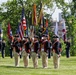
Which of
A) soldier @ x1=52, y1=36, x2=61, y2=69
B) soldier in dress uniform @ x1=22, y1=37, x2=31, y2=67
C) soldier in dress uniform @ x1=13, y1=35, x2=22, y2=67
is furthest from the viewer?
soldier in dress uniform @ x1=13, y1=35, x2=22, y2=67

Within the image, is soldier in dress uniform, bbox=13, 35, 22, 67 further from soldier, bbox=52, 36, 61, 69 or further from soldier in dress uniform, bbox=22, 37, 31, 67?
soldier, bbox=52, 36, 61, 69

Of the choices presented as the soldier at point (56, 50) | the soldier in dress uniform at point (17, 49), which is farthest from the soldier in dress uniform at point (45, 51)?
the soldier in dress uniform at point (17, 49)

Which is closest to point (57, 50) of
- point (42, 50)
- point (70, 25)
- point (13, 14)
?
point (42, 50)

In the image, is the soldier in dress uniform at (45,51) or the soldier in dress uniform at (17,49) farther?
the soldier in dress uniform at (17,49)

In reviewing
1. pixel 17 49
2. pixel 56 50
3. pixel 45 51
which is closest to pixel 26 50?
pixel 17 49

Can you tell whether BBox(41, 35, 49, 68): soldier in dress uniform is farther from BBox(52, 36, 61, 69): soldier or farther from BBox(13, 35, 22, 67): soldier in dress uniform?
BBox(13, 35, 22, 67): soldier in dress uniform

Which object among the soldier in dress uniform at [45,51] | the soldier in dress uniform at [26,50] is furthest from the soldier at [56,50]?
the soldier in dress uniform at [26,50]

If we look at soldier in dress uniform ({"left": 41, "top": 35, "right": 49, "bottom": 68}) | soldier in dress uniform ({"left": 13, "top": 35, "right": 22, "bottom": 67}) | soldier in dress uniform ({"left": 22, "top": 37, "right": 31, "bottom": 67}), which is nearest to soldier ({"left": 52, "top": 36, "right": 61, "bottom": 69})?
soldier in dress uniform ({"left": 41, "top": 35, "right": 49, "bottom": 68})

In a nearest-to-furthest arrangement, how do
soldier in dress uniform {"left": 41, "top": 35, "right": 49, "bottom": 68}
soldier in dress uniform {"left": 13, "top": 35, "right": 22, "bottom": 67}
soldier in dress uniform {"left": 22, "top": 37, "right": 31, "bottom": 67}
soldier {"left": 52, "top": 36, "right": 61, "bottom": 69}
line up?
soldier {"left": 52, "top": 36, "right": 61, "bottom": 69}, soldier in dress uniform {"left": 41, "top": 35, "right": 49, "bottom": 68}, soldier in dress uniform {"left": 22, "top": 37, "right": 31, "bottom": 67}, soldier in dress uniform {"left": 13, "top": 35, "right": 22, "bottom": 67}

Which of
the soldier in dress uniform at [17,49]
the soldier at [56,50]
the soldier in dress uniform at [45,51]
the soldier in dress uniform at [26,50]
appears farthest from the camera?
the soldier in dress uniform at [17,49]

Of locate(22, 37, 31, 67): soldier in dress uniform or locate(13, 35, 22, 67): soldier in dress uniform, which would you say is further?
locate(13, 35, 22, 67): soldier in dress uniform

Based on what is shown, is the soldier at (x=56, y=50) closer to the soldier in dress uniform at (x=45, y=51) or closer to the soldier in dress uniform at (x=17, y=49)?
the soldier in dress uniform at (x=45, y=51)

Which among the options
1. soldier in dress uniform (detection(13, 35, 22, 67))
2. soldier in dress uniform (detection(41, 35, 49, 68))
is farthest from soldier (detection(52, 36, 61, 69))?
soldier in dress uniform (detection(13, 35, 22, 67))

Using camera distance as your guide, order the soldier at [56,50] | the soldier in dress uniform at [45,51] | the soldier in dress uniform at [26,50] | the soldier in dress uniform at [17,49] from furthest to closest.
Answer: the soldier in dress uniform at [17,49] → the soldier in dress uniform at [26,50] → the soldier in dress uniform at [45,51] → the soldier at [56,50]
